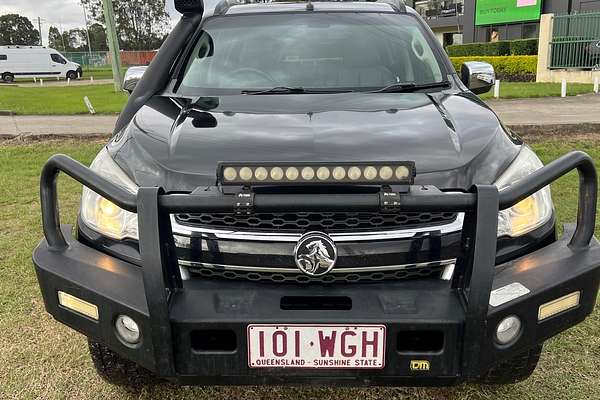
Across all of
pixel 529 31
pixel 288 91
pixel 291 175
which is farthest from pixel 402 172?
pixel 529 31

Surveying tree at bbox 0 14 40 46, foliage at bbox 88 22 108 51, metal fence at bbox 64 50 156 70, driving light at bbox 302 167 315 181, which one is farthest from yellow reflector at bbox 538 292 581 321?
tree at bbox 0 14 40 46

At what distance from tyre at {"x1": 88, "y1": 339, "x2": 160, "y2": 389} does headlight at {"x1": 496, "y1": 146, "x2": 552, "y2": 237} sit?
57.9 inches

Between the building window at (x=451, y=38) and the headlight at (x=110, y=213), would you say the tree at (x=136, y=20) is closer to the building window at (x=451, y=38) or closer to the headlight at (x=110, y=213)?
the building window at (x=451, y=38)

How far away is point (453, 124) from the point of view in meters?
2.23

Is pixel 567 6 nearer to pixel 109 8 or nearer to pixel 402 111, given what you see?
pixel 109 8

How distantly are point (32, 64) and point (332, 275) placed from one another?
45.9 meters

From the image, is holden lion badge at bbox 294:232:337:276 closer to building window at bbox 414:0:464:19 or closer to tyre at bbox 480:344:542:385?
tyre at bbox 480:344:542:385

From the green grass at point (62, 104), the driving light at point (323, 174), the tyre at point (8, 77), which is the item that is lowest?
the tyre at point (8, 77)

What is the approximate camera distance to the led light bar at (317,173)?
64.7 inches

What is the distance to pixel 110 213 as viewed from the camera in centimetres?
201

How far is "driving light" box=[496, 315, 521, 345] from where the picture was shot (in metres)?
1.80

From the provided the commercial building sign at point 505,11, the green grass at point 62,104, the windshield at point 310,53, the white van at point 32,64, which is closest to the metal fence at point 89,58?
the white van at point 32,64

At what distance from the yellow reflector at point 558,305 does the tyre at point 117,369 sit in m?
1.48

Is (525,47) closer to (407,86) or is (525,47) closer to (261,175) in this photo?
(407,86)
